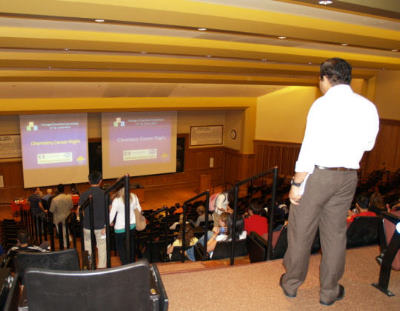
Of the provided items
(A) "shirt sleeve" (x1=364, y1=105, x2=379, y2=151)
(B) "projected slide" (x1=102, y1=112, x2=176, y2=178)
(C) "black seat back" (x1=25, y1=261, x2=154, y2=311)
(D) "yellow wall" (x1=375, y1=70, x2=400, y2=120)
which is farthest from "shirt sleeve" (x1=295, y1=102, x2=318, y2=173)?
(B) "projected slide" (x1=102, y1=112, x2=176, y2=178)

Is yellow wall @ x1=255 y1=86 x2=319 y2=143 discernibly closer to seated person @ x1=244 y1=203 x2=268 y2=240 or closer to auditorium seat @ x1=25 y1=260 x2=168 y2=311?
seated person @ x1=244 y1=203 x2=268 y2=240

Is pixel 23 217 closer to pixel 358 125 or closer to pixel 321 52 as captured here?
pixel 321 52

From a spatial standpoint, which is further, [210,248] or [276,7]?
A: [210,248]

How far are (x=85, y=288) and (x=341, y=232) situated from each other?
5.06 ft

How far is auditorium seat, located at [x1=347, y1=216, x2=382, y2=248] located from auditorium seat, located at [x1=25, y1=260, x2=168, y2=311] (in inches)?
95.5

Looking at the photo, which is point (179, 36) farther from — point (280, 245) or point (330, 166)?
A: point (330, 166)

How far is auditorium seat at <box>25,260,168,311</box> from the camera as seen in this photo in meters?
1.39

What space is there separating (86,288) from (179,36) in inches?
178

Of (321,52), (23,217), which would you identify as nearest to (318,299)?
(321,52)

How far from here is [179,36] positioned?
5238 mm

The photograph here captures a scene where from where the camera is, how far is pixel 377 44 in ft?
16.5

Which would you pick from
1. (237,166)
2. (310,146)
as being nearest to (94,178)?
(310,146)

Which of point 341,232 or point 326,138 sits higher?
point 326,138

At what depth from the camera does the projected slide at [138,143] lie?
1218cm
